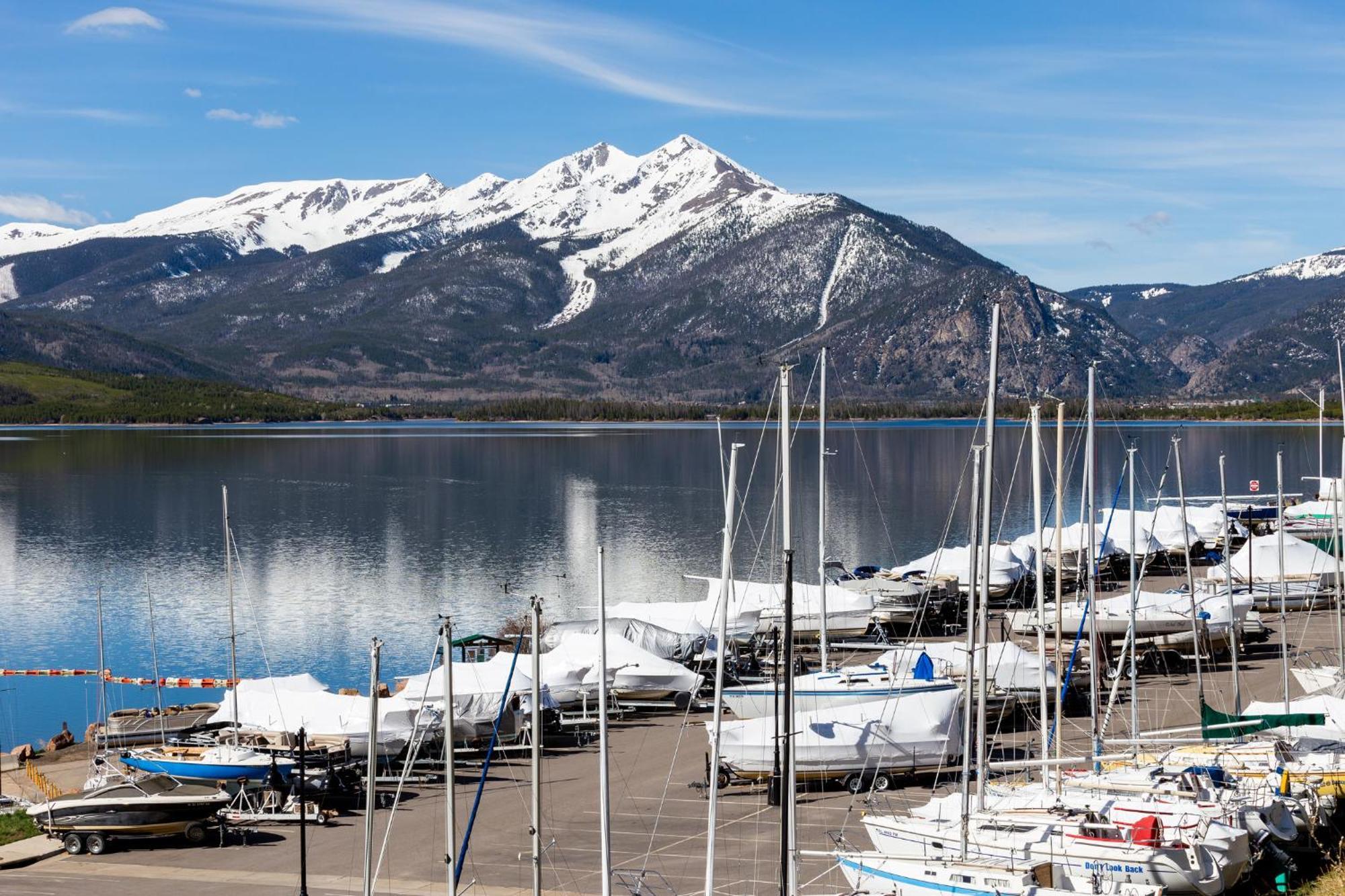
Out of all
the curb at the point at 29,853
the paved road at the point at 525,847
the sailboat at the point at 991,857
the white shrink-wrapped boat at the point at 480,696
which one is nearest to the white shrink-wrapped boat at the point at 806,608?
the white shrink-wrapped boat at the point at 480,696

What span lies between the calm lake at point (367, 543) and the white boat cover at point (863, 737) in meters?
6.32

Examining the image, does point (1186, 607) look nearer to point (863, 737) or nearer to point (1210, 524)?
point (863, 737)

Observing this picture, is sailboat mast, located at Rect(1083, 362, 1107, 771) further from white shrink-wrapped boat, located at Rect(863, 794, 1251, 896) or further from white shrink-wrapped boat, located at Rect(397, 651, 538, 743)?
white shrink-wrapped boat, located at Rect(397, 651, 538, 743)

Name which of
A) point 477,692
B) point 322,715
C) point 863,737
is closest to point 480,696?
point 477,692

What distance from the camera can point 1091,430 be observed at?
32.2m

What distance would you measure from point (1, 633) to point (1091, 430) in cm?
4261

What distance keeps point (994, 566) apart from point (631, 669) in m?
20.1

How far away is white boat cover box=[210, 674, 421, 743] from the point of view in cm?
3155

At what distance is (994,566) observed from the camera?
53625 millimetres

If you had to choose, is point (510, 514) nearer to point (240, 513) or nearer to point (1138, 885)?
point (240, 513)

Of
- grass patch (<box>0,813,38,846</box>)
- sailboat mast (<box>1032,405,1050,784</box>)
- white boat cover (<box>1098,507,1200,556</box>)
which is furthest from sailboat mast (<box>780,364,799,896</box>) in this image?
white boat cover (<box>1098,507,1200,556</box>)

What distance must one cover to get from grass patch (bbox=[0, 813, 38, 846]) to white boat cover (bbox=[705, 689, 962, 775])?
1258cm

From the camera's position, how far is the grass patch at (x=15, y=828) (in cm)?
2761

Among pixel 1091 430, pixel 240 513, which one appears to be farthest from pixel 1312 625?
pixel 240 513
